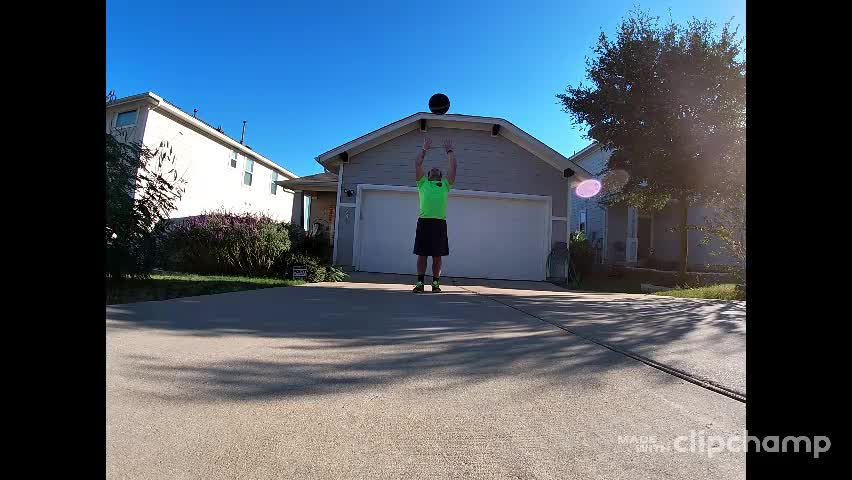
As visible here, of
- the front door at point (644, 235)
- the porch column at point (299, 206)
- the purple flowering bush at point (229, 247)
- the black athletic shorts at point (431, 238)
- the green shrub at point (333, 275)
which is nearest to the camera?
the black athletic shorts at point (431, 238)

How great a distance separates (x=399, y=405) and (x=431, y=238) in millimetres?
3965

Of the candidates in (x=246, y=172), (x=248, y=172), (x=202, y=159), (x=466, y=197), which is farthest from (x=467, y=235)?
(x=248, y=172)

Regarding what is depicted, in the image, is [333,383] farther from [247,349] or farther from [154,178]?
[154,178]

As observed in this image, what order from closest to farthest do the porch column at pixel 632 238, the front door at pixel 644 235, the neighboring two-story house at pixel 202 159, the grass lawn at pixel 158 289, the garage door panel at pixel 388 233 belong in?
the grass lawn at pixel 158 289 → the garage door panel at pixel 388 233 → the neighboring two-story house at pixel 202 159 → the porch column at pixel 632 238 → the front door at pixel 644 235

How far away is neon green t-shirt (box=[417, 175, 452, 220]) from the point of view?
18.2 ft

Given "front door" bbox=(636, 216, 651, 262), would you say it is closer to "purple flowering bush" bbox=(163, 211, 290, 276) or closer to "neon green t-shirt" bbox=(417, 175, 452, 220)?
"neon green t-shirt" bbox=(417, 175, 452, 220)

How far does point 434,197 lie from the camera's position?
18.2 ft

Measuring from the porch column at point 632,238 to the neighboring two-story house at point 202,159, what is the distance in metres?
12.3

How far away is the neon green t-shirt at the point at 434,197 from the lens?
219 inches

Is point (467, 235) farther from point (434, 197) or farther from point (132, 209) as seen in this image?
point (132, 209)

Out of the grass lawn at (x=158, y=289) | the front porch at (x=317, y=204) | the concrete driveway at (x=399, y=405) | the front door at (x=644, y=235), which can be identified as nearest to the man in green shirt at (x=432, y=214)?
the grass lawn at (x=158, y=289)
